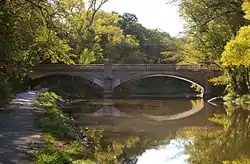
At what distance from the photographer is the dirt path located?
13469mm

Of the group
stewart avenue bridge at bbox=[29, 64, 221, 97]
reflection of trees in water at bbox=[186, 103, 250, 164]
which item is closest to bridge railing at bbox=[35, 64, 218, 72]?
stewart avenue bridge at bbox=[29, 64, 221, 97]

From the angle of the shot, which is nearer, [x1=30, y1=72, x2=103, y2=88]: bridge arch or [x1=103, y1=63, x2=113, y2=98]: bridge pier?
[x1=30, y1=72, x2=103, y2=88]: bridge arch

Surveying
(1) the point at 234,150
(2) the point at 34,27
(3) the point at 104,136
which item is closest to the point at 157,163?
(1) the point at 234,150

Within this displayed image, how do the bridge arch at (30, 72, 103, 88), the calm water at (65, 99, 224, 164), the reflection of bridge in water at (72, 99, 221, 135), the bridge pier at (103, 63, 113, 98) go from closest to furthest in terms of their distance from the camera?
the calm water at (65, 99, 224, 164), the reflection of bridge in water at (72, 99, 221, 135), the bridge arch at (30, 72, 103, 88), the bridge pier at (103, 63, 113, 98)

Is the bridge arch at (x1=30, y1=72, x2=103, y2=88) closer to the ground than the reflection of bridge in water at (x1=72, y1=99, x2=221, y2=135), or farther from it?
farther from it

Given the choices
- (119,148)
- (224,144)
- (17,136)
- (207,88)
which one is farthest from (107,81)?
(17,136)

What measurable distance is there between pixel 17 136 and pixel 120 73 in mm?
49182

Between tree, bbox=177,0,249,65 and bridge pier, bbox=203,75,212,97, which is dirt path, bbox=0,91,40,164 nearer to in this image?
tree, bbox=177,0,249,65

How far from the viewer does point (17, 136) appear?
1734 centimetres

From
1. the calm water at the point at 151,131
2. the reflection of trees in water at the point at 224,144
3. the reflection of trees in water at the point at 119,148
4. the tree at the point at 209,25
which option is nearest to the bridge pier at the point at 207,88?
the tree at the point at 209,25

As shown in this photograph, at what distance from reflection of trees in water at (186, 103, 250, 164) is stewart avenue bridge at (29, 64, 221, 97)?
105 feet

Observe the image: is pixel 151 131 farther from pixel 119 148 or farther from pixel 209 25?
pixel 209 25

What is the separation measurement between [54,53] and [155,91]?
61.6 meters

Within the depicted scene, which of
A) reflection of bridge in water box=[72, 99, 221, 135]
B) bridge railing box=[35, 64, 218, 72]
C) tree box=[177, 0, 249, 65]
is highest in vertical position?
tree box=[177, 0, 249, 65]
